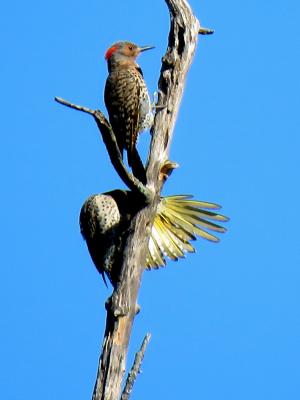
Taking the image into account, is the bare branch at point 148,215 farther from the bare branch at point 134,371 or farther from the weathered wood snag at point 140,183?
the bare branch at point 134,371

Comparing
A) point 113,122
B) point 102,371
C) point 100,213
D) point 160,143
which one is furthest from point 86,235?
point 102,371

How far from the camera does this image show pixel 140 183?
22.5 ft

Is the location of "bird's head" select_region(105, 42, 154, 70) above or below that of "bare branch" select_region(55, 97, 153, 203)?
above

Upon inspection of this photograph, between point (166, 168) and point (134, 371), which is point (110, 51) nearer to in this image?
point (166, 168)

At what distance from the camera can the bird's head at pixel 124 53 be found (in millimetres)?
8578

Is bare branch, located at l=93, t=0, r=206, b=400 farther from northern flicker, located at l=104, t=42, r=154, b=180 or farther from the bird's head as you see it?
the bird's head

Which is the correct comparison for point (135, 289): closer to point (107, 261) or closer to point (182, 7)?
point (107, 261)

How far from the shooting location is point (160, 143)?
286 inches

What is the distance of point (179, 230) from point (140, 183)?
3.78ft

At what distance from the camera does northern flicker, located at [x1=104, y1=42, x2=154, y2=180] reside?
26.4ft

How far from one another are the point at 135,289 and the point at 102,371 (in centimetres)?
66

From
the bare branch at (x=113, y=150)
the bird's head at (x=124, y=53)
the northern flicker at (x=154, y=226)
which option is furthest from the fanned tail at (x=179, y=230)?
the bird's head at (x=124, y=53)

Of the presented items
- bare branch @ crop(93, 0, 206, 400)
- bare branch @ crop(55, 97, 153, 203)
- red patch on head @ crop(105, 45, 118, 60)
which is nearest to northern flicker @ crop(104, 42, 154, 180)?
red patch on head @ crop(105, 45, 118, 60)

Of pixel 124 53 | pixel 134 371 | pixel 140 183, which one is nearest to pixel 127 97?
pixel 124 53
